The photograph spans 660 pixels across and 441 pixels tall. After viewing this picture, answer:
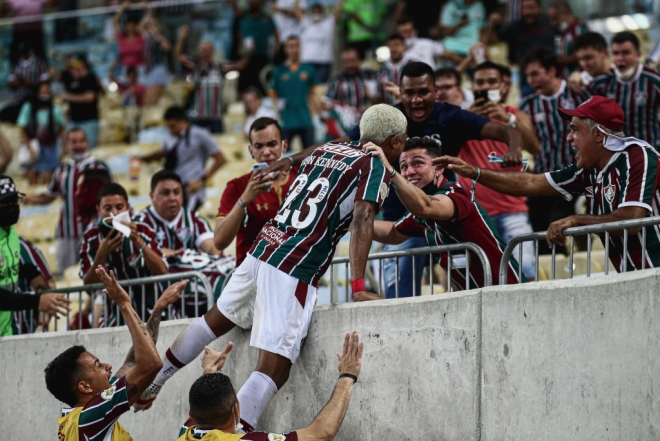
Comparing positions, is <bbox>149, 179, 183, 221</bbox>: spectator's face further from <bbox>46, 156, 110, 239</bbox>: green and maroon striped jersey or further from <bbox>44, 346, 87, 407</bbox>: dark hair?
<bbox>46, 156, 110, 239</bbox>: green and maroon striped jersey

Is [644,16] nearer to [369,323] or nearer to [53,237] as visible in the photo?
[53,237]

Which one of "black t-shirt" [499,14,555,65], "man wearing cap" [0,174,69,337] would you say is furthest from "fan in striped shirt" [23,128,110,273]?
"black t-shirt" [499,14,555,65]

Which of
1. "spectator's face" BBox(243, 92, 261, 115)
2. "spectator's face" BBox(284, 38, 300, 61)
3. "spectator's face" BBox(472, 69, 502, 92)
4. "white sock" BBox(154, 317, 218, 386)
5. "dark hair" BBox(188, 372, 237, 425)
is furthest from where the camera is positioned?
"spectator's face" BBox(243, 92, 261, 115)

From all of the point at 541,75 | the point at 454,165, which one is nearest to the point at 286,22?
the point at 541,75

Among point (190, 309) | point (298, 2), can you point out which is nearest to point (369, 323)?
point (190, 309)

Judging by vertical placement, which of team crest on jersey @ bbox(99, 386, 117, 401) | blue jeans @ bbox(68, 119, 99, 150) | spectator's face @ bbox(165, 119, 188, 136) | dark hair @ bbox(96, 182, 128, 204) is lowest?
team crest on jersey @ bbox(99, 386, 117, 401)

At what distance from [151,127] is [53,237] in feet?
13.2

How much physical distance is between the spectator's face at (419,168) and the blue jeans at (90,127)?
11288mm

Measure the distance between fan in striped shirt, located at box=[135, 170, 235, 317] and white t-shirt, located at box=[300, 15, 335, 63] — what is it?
793cm

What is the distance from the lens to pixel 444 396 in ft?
20.9

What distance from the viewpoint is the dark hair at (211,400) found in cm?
579

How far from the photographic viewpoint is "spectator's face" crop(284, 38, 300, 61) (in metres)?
15.8

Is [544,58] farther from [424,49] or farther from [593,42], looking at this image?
[424,49]

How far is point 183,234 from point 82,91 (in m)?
9.09
